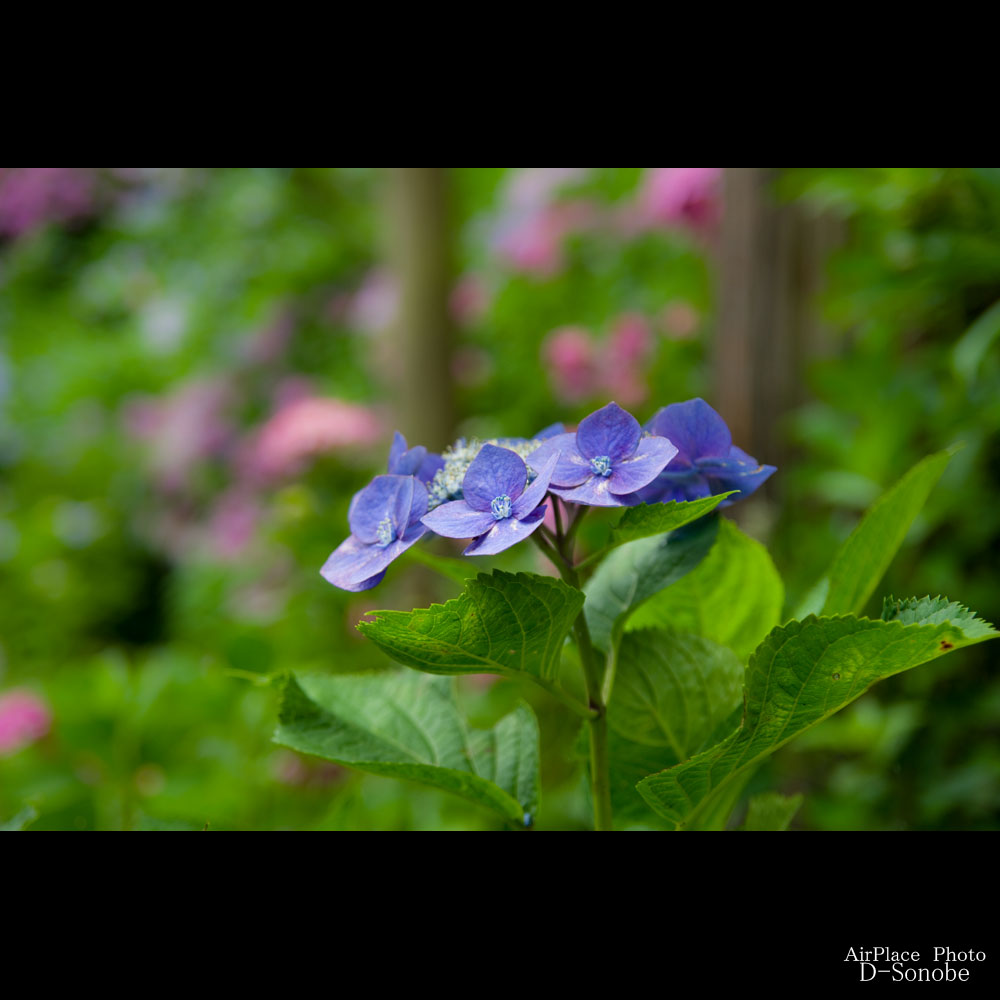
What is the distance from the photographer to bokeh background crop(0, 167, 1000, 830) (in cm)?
122

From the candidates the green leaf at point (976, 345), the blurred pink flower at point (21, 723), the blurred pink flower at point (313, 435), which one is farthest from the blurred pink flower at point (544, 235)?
the blurred pink flower at point (21, 723)

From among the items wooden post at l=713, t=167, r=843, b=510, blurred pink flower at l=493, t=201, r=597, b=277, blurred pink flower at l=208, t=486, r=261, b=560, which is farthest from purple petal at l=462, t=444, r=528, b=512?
blurred pink flower at l=208, t=486, r=261, b=560

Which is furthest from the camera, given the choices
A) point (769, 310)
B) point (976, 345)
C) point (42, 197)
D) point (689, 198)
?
point (42, 197)

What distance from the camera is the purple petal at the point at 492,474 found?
0.50 metres

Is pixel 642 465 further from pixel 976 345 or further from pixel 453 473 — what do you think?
pixel 976 345

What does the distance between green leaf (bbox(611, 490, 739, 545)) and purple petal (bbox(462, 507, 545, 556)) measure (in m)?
0.05

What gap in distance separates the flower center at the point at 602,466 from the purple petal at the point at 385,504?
0.11 metres

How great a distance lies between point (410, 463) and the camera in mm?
579

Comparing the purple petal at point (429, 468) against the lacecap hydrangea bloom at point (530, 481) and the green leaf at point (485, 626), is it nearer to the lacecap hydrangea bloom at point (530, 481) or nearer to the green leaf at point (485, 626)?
the lacecap hydrangea bloom at point (530, 481)

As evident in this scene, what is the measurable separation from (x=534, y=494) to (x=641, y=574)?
156 millimetres

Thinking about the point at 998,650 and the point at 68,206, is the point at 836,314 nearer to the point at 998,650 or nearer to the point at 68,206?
the point at 998,650

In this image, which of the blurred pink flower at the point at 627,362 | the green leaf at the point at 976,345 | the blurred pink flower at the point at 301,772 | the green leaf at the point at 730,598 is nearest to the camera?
the green leaf at the point at 730,598

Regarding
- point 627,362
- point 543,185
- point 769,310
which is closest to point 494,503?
point 769,310
